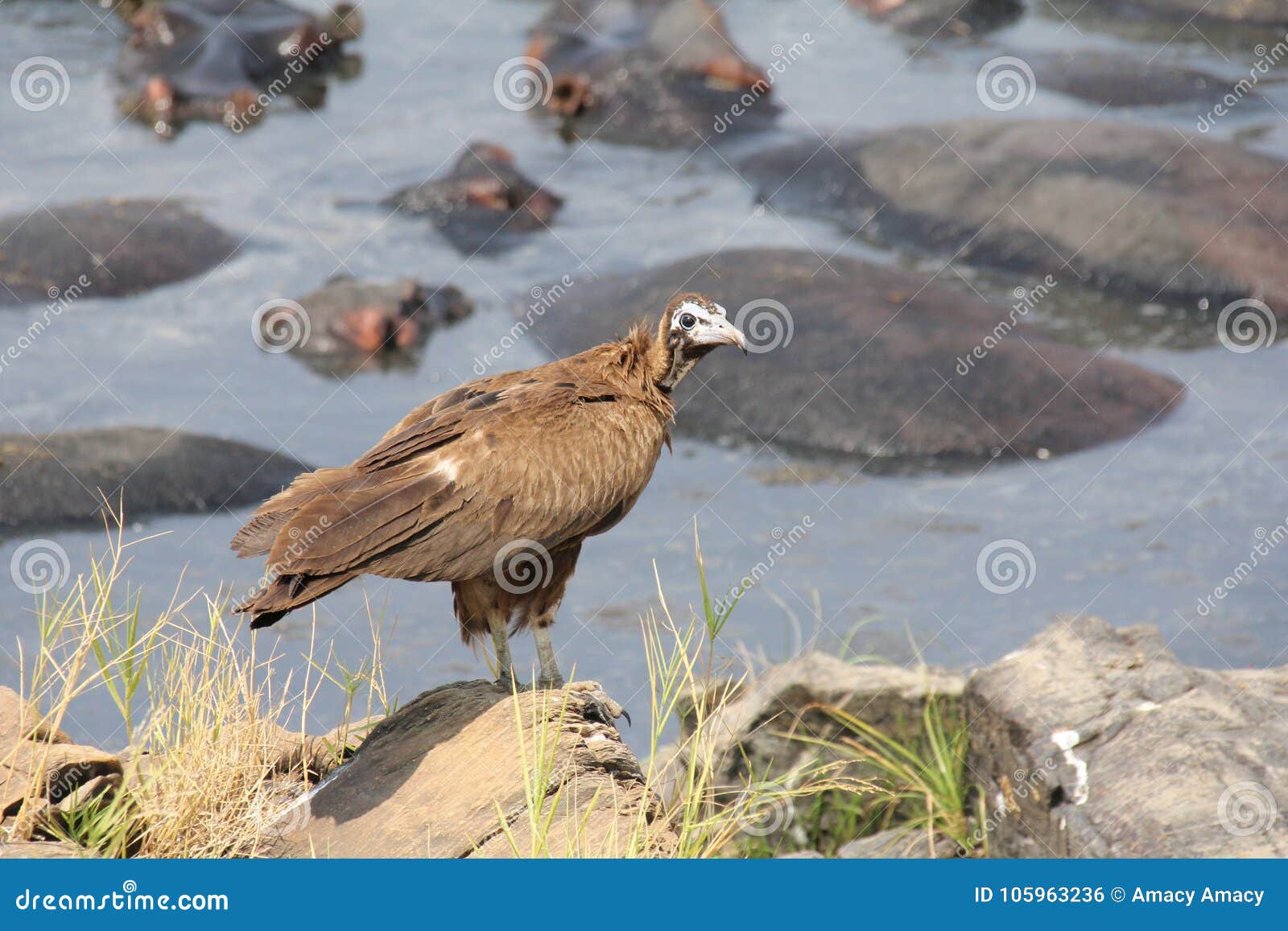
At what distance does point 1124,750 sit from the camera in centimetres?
868

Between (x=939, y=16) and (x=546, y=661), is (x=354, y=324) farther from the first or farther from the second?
(x=939, y=16)

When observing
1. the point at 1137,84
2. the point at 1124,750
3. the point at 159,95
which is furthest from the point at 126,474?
the point at 1137,84

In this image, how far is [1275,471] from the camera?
16.0 m

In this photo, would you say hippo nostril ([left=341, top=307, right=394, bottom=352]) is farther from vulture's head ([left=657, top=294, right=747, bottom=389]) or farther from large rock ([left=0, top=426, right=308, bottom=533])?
vulture's head ([left=657, top=294, right=747, bottom=389])

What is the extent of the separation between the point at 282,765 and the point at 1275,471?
10954 mm

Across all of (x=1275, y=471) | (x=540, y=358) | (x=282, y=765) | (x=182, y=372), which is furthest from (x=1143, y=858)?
(x=182, y=372)

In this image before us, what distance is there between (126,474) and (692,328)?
8.39 m

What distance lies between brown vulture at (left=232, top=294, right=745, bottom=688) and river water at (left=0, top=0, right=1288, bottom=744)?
426mm

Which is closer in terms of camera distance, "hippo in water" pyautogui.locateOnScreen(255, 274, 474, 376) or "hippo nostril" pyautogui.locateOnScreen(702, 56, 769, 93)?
"hippo in water" pyautogui.locateOnScreen(255, 274, 474, 376)

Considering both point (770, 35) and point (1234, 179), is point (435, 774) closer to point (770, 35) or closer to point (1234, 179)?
point (1234, 179)

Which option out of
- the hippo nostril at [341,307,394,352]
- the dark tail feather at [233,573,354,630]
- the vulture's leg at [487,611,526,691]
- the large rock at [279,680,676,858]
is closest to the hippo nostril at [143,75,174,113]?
the hippo nostril at [341,307,394,352]

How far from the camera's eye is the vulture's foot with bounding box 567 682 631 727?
820cm

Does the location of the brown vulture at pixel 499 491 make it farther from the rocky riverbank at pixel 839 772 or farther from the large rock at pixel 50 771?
the large rock at pixel 50 771

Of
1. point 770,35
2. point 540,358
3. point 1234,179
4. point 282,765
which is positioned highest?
point 770,35
